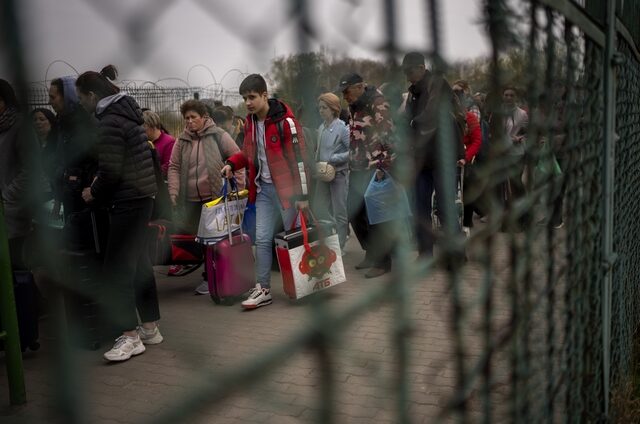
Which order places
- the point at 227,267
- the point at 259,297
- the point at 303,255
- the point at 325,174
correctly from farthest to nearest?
the point at 259,297 < the point at 227,267 < the point at 303,255 < the point at 325,174

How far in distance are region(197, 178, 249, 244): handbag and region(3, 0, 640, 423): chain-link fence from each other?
2.40 m

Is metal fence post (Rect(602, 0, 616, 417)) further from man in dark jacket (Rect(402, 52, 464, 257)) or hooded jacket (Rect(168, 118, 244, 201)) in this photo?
hooded jacket (Rect(168, 118, 244, 201))

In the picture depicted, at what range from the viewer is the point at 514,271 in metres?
1.29

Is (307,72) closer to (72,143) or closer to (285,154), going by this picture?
(72,143)

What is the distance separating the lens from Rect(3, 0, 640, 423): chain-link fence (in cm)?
63

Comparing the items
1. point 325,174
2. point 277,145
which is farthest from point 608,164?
point 325,174

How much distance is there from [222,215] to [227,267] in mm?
628

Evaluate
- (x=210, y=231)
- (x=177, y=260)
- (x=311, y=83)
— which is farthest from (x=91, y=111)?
(x=177, y=260)

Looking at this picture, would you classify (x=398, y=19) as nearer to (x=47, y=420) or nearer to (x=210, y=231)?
(x=47, y=420)

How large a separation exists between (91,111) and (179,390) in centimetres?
28

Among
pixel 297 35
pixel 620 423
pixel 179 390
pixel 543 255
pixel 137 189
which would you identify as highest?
pixel 297 35

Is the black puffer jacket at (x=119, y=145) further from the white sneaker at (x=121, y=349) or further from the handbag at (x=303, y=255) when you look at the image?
the handbag at (x=303, y=255)

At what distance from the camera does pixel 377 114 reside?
0.84 metres

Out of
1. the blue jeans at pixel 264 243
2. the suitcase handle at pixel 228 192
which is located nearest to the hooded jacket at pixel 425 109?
the suitcase handle at pixel 228 192
